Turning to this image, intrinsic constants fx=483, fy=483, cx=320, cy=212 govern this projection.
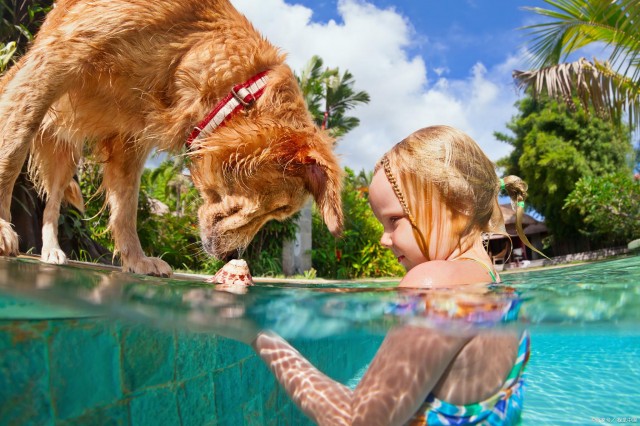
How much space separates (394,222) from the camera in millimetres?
2297

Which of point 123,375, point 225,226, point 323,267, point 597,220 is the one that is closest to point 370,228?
point 323,267

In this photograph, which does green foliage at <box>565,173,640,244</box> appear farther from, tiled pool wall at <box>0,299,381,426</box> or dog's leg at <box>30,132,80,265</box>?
dog's leg at <box>30,132,80,265</box>

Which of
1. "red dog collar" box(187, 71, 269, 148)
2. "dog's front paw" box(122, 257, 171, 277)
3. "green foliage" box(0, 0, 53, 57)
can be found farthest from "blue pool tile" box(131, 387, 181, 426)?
"green foliage" box(0, 0, 53, 57)

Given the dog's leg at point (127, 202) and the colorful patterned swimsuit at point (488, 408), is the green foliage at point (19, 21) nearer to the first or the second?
the dog's leg at point (127, 202)

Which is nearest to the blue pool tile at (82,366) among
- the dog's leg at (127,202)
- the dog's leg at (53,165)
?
the dog's leg at (127,202)

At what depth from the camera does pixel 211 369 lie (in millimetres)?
3818

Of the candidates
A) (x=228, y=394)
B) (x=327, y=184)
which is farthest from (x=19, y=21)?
(x=228, y=394)

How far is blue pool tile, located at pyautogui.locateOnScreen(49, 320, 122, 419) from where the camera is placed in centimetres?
252

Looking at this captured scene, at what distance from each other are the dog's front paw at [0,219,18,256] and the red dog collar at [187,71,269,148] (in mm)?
1500

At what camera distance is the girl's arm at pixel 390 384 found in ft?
5.68

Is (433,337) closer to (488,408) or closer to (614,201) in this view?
(488,408)

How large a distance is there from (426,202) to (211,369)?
8.08 ft

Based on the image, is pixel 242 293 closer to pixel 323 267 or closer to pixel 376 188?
pixel 376 188

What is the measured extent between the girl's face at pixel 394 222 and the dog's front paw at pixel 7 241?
202cm
